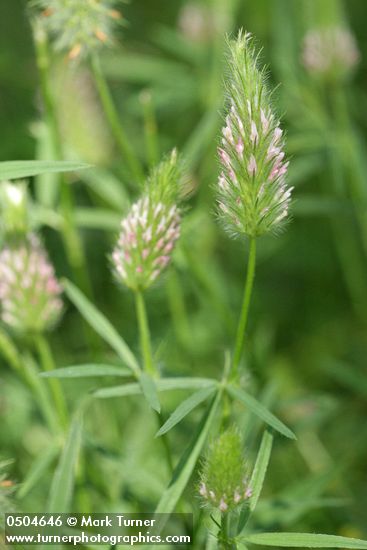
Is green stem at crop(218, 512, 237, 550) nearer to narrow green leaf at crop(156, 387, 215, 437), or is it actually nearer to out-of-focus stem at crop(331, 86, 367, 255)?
narrow green leaf at crop(156, 387, 215, 437)

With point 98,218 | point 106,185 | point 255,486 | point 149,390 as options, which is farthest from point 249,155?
point 106,185

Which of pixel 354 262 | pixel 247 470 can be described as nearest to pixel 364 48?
pixel 354 262

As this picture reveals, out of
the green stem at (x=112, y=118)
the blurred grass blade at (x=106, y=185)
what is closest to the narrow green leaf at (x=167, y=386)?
the green stem at (x=112, y=118)

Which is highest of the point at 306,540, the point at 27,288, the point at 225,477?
the point at 27,288

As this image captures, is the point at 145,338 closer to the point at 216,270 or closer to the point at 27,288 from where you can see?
the point at 27,288

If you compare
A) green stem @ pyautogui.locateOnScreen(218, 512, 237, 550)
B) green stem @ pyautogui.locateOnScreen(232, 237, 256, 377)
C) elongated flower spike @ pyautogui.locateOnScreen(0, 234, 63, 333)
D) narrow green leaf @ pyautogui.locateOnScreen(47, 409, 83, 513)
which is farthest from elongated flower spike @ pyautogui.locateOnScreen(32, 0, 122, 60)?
green stem @ pyautogui.locateOnScreen(218, 512, 237, 550)

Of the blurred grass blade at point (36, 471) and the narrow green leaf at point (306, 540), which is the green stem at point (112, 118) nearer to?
the blurred grass blade at point (36, 471)
